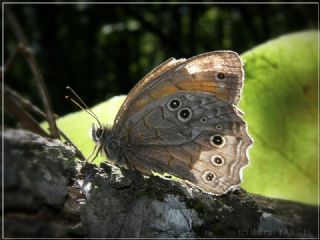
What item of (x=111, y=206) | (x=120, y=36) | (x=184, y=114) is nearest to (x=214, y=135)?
(x=184, y=114)

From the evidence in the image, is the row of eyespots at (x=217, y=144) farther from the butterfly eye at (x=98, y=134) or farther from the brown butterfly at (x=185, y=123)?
the butterfly eye at (x=98, y=134)

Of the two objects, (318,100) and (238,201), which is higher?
(318,100)

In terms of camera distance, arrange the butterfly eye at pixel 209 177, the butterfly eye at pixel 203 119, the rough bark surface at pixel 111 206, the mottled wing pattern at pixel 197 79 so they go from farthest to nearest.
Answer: the butterfly eye at pixel 203 119, the mottled wing pattern at pixel 197 79, the butterfly eye at pixel 209 177, the rough bark surface at pixel 111 206

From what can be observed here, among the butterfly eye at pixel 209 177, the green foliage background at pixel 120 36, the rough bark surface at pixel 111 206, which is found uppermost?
the green foliage background at pixel 120 36

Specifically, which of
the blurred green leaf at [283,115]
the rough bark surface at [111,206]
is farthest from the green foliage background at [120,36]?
the rough bark surface at [111,206]

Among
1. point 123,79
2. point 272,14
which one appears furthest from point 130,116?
point 272,14

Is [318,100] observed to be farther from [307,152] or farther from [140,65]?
[140,65]

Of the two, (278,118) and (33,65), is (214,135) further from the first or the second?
(33,65)
